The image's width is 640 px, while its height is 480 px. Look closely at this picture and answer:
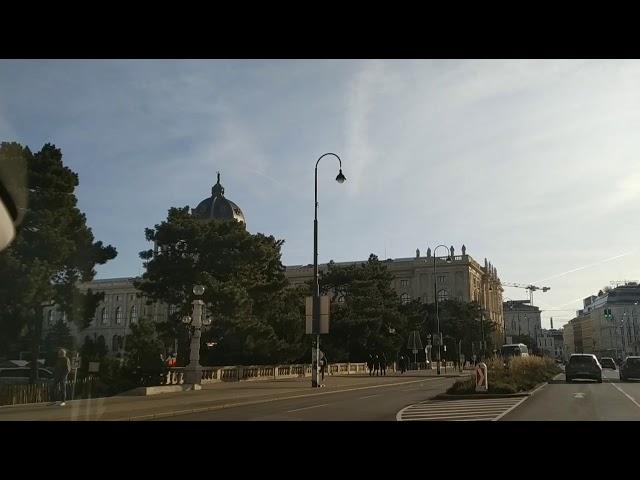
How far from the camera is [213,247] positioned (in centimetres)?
3969

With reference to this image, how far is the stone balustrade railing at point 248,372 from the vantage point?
3029 cm

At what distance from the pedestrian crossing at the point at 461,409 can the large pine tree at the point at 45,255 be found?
55.3 ft

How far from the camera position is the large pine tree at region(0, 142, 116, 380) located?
25547 millimetres

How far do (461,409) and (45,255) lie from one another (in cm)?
1896

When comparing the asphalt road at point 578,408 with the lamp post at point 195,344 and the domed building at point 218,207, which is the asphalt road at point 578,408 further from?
the domed building at point 218,207

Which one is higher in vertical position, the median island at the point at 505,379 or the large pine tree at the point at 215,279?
the large pine tree at the point at 215,279

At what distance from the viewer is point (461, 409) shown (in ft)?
58.2

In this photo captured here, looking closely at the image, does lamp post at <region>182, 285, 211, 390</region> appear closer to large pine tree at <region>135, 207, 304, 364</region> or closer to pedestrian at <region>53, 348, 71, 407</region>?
large pine tree at <region>135, 207, 304, 364</region>

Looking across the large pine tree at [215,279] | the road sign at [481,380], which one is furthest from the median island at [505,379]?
the large pine tree at [215,279]

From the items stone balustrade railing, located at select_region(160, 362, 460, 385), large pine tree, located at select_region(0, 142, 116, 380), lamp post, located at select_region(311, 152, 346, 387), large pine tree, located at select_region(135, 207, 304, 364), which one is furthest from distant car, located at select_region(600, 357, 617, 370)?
large pine tree, located at select_region(0, 142, 116, 380)

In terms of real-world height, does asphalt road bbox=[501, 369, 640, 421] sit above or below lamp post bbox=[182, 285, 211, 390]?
below

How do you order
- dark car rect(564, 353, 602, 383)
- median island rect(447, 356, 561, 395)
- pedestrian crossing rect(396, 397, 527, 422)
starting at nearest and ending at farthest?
1. pedestrian crossing rect(396, 397, 527, 422)
2. median island rect(447, 356, 561, 395)
3. dark car rect(564, 353, 602, 383)

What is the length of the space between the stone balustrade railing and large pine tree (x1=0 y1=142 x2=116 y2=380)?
5523 mm
